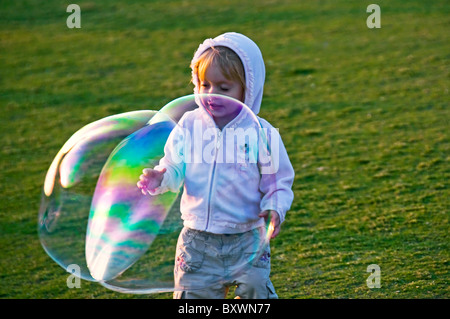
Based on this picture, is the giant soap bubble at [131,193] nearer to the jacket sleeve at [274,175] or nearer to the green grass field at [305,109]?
the jacket sleeve at [274,175]

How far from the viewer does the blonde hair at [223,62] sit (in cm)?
253

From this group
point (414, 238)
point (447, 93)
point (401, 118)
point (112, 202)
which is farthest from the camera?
point (447, 93)

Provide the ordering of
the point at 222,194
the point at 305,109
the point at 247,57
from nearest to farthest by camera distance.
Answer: the point at 222,194, the point at 247,57, the point at 305,109

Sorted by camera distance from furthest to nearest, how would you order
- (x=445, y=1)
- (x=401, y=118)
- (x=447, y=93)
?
(x=445, y=1) < (x=447, y=93) < (x=401, y=118)

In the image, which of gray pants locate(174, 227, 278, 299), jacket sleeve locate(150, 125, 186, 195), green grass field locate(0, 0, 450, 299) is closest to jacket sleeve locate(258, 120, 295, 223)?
gray pants locate(174, 227, 278, 299)

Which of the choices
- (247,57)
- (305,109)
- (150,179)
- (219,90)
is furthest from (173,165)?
(305,109)

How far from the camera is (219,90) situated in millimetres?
2586

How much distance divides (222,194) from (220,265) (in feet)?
0.82

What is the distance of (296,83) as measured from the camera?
22.6 ft

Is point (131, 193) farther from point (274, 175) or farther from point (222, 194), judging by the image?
point (274, 175)

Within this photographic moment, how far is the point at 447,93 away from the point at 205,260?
444 centimetres
